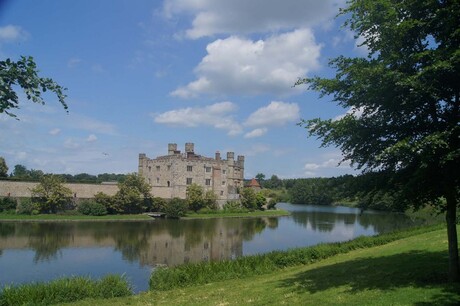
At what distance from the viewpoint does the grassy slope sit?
8.10m

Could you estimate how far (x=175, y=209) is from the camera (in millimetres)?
52969

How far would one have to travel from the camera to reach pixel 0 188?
4728 cm

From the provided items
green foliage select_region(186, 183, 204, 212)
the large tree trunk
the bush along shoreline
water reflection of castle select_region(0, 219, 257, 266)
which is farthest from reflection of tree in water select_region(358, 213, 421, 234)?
the large tree trunk

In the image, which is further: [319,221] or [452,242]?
[319,221]

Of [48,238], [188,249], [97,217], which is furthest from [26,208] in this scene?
[188,249]

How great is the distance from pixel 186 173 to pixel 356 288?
55.5m

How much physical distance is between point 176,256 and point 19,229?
17.7 meters

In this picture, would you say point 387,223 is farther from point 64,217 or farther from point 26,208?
point 26,208

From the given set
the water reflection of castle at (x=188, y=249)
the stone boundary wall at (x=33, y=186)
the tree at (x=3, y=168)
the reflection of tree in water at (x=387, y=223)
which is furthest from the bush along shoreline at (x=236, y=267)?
the tree at (x=3, y=168)

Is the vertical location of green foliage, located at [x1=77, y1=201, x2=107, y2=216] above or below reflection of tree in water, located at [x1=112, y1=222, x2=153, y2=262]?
above

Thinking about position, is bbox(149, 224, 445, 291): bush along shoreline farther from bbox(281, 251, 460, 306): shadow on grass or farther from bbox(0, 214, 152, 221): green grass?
bbox(0, 214, 152, 221): green grass

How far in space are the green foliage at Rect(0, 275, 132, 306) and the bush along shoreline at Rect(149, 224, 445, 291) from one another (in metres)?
1.64

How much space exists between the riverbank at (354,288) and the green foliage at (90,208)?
122 feet

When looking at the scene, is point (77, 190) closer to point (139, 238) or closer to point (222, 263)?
point (139, 238)
